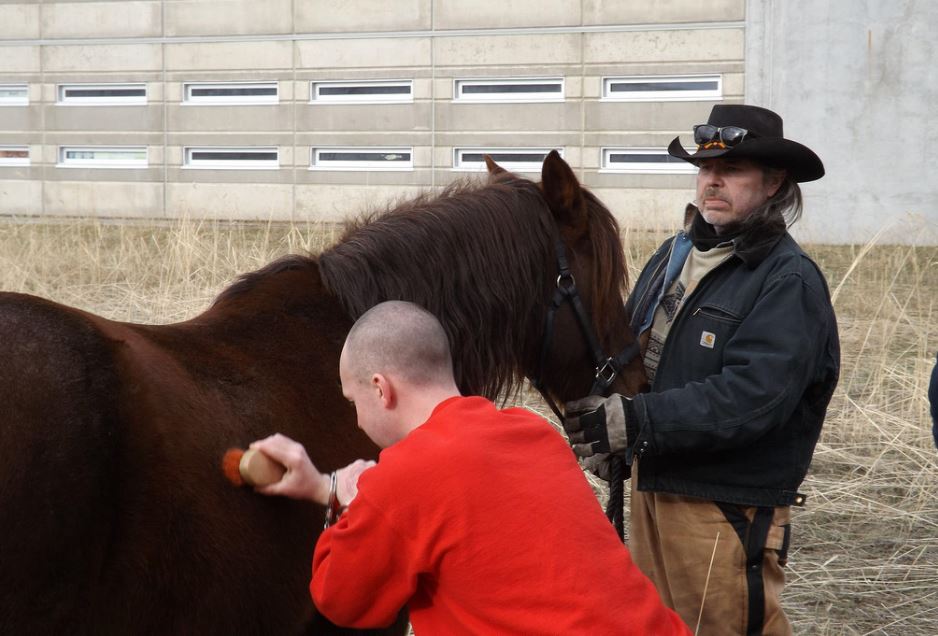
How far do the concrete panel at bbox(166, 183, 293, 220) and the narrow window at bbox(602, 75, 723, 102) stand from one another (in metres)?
6.72

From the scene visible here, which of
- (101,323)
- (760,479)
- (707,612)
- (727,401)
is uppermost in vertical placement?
(101,323)

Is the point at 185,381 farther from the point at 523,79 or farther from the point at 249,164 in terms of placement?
the point at 249,164

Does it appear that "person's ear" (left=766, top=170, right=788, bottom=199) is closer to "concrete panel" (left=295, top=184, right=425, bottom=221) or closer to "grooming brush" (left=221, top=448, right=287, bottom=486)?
"grooming brush" (left=221, top=448, right=287, bottom=486)

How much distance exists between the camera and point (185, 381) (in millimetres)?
2107

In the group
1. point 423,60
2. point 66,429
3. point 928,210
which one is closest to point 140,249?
point 66,429

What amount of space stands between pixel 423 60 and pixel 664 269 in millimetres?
16208

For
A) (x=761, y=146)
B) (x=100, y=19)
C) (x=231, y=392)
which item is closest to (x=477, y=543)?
(x=231, y=392)

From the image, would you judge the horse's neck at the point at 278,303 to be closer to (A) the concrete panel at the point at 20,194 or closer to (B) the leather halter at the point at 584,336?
(B) the leather halter at the point at 584,336

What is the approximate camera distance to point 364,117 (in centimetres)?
1912

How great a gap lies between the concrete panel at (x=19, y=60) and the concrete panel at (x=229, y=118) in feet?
10.6

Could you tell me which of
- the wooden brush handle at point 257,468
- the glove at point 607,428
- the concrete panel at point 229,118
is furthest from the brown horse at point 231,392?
the concrete panel at point 229,118

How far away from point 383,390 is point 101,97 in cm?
2081

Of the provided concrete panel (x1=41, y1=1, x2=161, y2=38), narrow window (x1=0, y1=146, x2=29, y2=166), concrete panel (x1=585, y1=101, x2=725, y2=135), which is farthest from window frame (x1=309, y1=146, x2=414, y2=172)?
narrow window (x1=0, y1=146, x2=29, y2=166)

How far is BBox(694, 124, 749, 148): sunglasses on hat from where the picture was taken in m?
2.81
